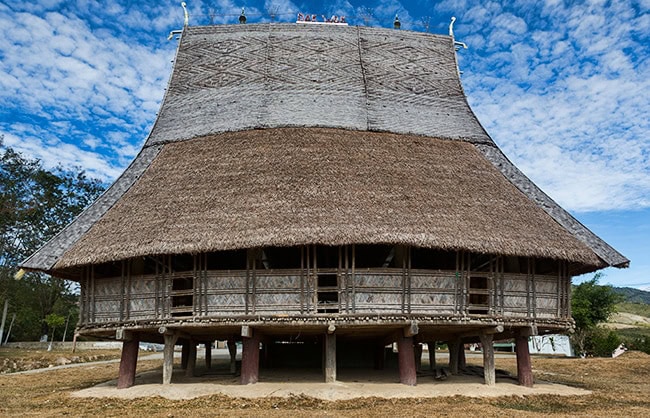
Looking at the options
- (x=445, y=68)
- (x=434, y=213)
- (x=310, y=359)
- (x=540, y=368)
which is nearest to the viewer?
(x=434, y=213)

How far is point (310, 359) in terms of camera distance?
2289cm

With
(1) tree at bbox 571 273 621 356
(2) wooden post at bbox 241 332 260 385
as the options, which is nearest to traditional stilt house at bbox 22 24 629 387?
(2) wooden post at bbox 241 332 260 385

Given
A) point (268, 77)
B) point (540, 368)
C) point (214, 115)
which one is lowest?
point (540, 368)

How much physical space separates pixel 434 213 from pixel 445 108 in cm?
875

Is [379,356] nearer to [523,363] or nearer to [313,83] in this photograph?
[523,363]

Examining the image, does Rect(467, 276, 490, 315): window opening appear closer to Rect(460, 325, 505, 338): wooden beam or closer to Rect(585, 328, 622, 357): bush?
Rect(460, 325, 505, 338): wooden beam

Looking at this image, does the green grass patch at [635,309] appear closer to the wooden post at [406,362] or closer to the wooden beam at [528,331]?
the wooden beam at [528,331]

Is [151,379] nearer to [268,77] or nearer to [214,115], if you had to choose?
[214,115]

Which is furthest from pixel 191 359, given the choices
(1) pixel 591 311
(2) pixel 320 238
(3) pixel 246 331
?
(1) pixel 591 311

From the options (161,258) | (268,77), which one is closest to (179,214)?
(161,258)

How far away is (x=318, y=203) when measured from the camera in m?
17.4

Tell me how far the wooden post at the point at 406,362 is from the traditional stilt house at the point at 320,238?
0.05 metres

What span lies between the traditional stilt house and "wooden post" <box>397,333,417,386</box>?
5 cm

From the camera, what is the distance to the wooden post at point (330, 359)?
17.4 meters
